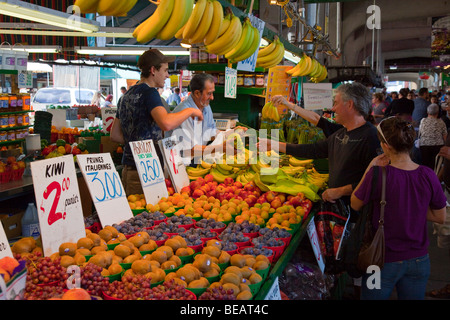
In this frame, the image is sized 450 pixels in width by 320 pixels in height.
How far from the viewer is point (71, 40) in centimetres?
1066

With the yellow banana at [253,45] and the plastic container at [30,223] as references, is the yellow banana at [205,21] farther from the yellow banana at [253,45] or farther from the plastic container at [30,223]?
the plastic container at [30,223]

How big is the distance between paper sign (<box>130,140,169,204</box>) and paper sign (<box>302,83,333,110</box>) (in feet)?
12.3

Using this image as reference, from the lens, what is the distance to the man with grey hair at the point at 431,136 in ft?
28.5

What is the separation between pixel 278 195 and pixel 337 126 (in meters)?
1.04

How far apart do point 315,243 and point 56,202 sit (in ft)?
5.95

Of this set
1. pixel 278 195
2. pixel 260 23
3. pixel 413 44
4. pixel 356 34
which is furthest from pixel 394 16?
pixel 278 195

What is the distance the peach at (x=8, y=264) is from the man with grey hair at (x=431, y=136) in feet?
27.6

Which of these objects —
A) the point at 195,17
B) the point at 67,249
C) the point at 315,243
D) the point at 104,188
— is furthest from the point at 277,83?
the point at 67,249

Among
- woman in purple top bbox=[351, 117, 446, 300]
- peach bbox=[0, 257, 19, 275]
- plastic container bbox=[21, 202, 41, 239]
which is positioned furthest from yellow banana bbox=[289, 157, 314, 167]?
peach bbox=[0, 257, 19, 275]

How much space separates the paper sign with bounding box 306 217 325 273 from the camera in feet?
10.3

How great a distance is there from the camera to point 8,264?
5.50 feet

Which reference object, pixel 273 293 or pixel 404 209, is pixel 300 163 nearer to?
pixel 404 209

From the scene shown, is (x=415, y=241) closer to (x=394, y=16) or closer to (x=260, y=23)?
(x=260, y=23)

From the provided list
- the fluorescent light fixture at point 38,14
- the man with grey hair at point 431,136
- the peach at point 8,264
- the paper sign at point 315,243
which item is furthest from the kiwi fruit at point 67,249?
the man with grey hair at point 431,136
